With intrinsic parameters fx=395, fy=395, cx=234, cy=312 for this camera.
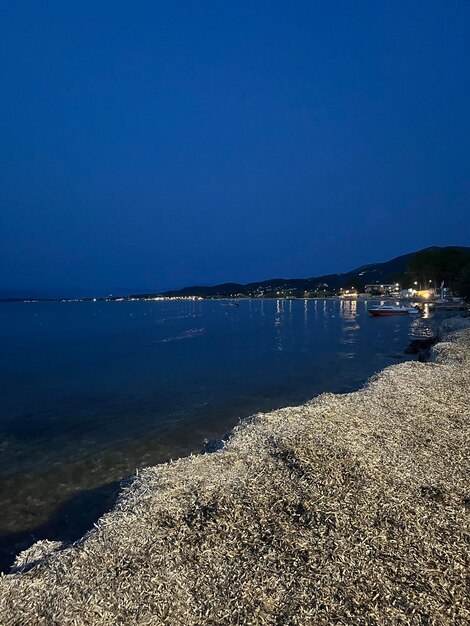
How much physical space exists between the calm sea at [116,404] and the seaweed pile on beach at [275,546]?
3.31 metres

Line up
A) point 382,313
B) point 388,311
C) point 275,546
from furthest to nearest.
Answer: point 382,313
point 388,311
point 275,546

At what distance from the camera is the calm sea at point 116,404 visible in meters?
11.0

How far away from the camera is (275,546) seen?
6.38 meters

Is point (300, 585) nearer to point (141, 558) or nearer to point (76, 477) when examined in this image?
point (141, 558)

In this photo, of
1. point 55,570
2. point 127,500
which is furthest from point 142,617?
point 127,500

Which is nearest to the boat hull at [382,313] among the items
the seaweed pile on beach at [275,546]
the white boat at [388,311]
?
the white boat at [388,311]

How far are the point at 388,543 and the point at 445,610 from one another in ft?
4.22

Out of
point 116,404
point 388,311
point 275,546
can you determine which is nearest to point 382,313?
point 388,311

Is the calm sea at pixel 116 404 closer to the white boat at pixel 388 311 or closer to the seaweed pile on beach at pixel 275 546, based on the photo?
the seaweed pile on beach at pixel 275 546

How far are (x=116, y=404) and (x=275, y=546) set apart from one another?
1674 cm

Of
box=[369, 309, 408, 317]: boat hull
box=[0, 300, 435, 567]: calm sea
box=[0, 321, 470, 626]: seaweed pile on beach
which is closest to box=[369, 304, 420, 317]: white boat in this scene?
box=[369, 309, 408, 317]: boat hull

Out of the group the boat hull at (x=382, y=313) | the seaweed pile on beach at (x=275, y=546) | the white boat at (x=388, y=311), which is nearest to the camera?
the seaweed pile on beach at (x=275, y=546)

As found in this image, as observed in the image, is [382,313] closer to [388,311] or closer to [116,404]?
[388,311]

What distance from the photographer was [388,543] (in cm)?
637
